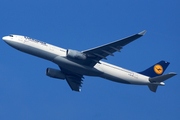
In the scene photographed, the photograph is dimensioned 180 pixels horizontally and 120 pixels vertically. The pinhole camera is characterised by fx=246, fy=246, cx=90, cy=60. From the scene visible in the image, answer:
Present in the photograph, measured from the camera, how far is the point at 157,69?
1645 inches

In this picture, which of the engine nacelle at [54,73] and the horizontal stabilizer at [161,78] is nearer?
the horizontal stabilizer at [161,78]

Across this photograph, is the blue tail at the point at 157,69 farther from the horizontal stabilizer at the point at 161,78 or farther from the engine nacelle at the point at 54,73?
the engine nacelle at the point at 54,73

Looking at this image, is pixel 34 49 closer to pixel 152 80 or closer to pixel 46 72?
pixel 46 72

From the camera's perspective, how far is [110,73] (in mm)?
38250

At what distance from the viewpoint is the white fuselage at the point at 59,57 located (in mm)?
36188

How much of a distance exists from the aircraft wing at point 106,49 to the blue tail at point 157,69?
8872 mm

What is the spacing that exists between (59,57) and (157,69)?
17016mm

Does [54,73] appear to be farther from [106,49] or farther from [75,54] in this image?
[106,49]

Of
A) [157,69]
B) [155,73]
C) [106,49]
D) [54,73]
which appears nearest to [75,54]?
[106,49]

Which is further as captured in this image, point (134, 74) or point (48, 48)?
point (134, 74)

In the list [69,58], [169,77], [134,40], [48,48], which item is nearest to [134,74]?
[169,77]

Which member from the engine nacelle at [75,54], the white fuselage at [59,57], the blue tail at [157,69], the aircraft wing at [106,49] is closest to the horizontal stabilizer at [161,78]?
the blue tail at [157,69]

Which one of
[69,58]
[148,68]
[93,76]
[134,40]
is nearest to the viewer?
[134,40]

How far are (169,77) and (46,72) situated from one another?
66.1ft
